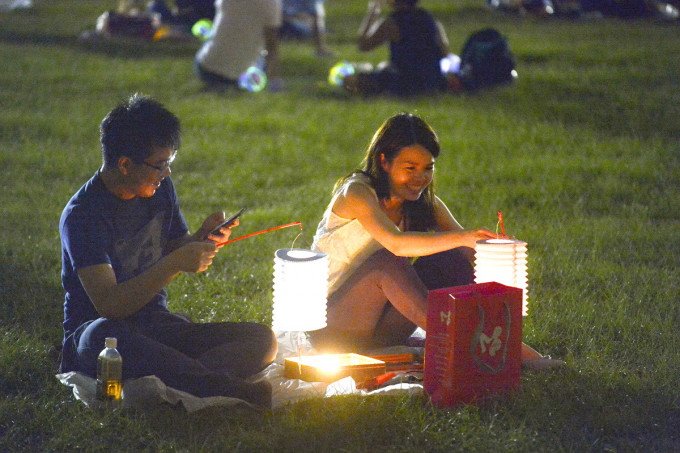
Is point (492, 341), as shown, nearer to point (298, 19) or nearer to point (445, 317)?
point (445, 317)

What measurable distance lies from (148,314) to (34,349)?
770 mm

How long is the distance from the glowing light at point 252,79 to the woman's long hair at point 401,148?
25.4ft

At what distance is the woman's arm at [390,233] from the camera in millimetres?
4652

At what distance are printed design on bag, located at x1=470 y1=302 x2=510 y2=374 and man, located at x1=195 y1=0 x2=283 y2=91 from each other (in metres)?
8.47

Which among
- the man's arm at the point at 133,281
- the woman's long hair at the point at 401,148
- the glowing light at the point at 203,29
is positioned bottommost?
the man's arm at the point at 133,281

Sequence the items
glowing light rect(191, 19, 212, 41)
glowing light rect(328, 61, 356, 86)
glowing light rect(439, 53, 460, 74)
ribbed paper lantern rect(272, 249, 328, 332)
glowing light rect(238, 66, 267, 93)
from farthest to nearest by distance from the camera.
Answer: glowing light rect(191, 19, 212, 41)
glowing light rect(238, 66, 267, 93)
glowing light rect(328, 61, 356, 86)
glowing light rect(439, 53, 460, 74)
ribbed paper lantern rect(272, 249, 328, 332)

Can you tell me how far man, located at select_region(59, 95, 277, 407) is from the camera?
418 centimetres

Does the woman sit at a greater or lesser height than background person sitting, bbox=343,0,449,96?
lesser

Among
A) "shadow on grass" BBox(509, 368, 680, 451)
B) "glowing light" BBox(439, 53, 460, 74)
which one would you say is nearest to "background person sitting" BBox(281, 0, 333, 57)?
"glowing light" BBox(439, 53, 460, 74)

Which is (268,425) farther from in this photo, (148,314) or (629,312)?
(629,312)

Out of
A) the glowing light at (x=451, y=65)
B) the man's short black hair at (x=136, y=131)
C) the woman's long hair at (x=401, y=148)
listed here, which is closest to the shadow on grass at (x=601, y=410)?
the woman's long hair at (x=401, y=148)

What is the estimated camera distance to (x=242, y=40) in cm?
1217

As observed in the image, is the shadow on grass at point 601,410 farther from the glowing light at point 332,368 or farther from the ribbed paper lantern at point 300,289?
the ribbed paper lantern at point 300,289

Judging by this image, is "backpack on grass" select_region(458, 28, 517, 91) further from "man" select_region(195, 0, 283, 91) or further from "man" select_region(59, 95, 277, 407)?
"man" select_region(59, 95, 277, 407)
